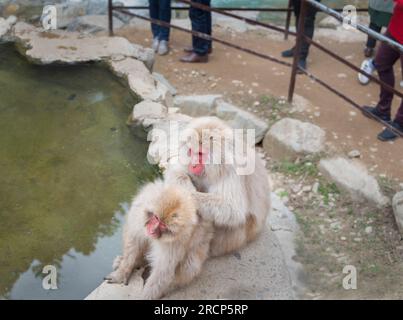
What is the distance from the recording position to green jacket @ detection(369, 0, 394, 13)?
540 cm

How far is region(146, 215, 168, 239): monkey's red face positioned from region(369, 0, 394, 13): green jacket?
3777 mm

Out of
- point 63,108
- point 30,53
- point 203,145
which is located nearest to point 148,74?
point 63,108

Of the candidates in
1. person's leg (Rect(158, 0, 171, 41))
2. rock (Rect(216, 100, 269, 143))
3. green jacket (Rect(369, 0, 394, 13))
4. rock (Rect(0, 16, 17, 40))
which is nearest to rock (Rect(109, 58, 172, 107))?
rock (Rect(216, 100, 269, 143))

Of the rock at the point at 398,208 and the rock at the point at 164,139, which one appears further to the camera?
the rock at the point at 164,139

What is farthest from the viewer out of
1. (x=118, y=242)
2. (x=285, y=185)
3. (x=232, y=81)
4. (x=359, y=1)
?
(x=359, y=1)

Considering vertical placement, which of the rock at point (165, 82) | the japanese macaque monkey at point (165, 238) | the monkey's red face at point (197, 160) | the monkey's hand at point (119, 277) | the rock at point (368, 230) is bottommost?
the rock at point (165, 82)

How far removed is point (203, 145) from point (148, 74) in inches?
86.1

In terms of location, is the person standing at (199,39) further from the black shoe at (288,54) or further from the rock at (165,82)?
the black shoe at (288,54)

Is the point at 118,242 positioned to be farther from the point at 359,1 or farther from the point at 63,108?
the point at 359,1

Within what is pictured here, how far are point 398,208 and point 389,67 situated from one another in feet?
5.10

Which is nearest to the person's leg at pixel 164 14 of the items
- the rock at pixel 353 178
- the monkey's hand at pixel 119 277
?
the rock at pixel 353 178

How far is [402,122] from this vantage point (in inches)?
181

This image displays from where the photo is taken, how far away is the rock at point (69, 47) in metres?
5.18

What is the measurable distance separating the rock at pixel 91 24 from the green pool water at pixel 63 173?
61.3 inches
